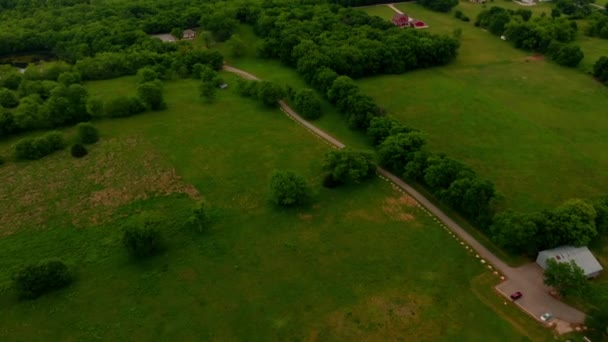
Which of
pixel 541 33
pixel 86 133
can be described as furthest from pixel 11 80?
pixel 541 33

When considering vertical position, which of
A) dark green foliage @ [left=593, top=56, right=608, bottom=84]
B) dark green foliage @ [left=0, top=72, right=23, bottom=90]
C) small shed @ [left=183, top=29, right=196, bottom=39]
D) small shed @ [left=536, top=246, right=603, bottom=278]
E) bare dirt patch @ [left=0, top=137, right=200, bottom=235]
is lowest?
bare dirt patch @ [left=0, top=137, right=200, bottom=235]

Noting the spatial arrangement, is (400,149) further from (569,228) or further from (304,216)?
(569,228)

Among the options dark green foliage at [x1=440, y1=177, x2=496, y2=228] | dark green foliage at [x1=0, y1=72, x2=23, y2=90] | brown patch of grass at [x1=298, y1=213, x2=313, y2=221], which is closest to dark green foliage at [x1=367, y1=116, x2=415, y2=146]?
dark green foliage at [x1=440, y1=177, x2=496, y2=228]

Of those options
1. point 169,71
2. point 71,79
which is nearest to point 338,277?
point 169,71

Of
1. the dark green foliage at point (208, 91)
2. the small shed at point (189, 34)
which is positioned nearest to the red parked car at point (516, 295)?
the dark green foliage at point (208, 91)

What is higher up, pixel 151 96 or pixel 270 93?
pixel 270 93

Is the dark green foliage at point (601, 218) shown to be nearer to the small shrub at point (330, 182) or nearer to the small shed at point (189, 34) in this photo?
the small shrub at point (330, 182)

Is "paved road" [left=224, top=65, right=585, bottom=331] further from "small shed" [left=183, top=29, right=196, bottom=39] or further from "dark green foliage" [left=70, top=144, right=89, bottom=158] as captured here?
"small shed" [left=183, top=29, right=196, bottom=39]
